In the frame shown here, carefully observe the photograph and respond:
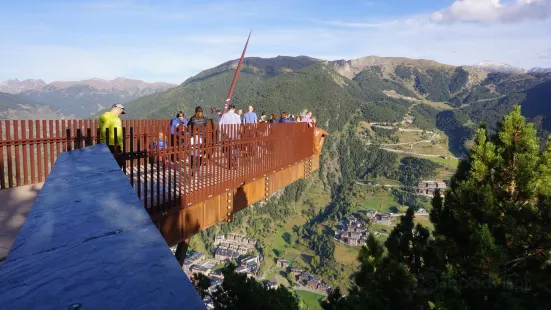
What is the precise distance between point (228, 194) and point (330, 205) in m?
103

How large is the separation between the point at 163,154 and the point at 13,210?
8.04ft

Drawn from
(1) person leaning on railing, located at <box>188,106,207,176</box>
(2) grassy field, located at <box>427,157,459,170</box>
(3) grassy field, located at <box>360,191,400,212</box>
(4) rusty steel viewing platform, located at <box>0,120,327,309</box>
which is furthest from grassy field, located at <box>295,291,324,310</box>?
(2) grassy field, located at <box>427,157,459,170</box>

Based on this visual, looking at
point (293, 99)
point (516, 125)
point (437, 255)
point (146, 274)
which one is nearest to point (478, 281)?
point (437, 255)

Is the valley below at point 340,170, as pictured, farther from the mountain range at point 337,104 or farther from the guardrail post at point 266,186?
the guardrail post at point 266,186

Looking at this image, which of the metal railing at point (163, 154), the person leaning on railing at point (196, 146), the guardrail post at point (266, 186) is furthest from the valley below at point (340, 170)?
the person leaning on railing at point (196, 146)

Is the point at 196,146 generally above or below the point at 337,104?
below

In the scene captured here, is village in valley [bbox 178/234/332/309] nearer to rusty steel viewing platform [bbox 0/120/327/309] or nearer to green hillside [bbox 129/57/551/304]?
green hillside [bbox 129/57/551/304]

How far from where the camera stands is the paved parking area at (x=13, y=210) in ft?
14.7

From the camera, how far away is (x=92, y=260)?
133cm

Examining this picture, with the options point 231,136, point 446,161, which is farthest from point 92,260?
point 446,161

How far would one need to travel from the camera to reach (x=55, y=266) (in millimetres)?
1288

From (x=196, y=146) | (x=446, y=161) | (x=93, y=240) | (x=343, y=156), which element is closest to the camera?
(x=93, y=240)

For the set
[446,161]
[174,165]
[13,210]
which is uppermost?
[174,165]

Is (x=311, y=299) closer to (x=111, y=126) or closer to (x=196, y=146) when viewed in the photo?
(x=196, y=146)
